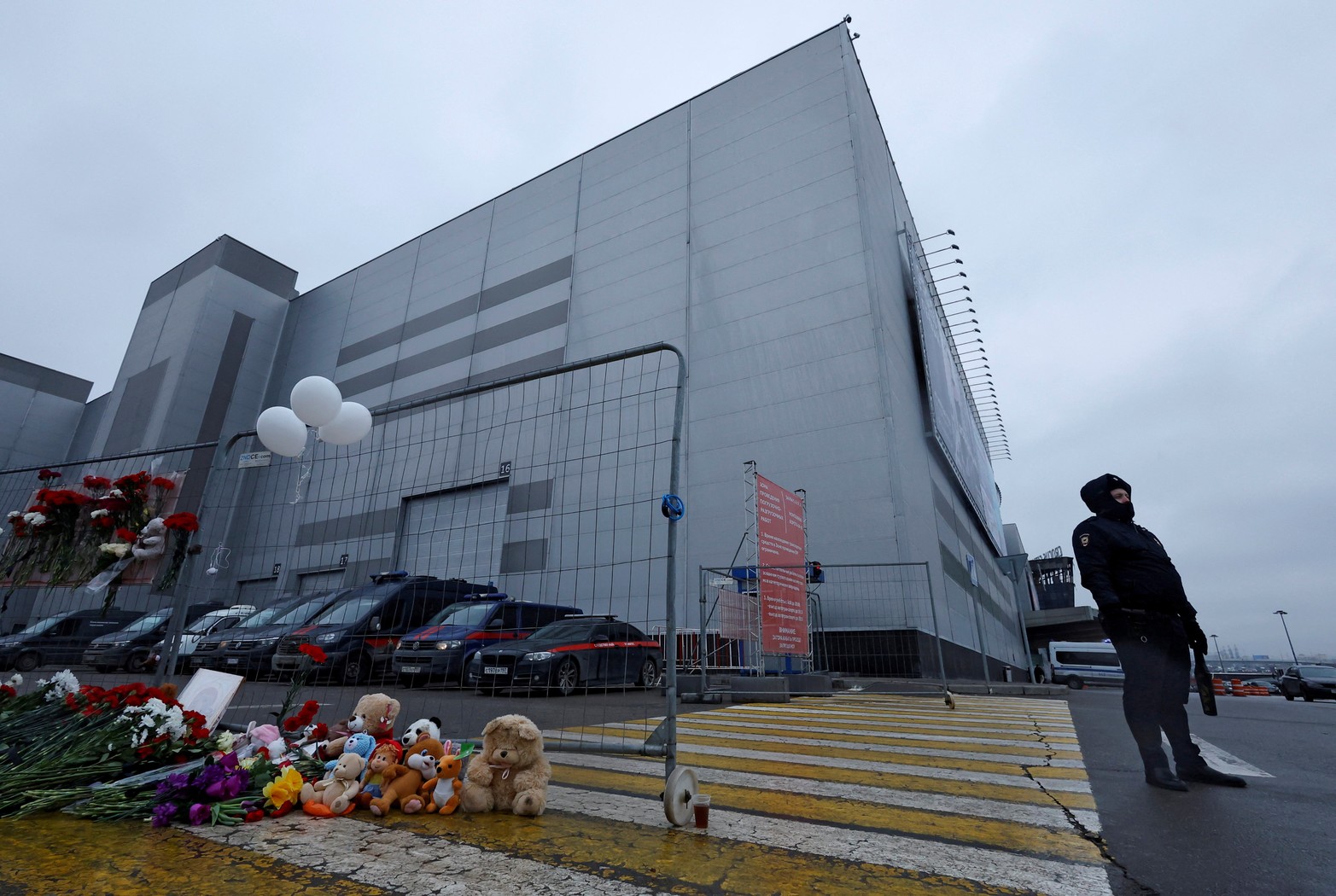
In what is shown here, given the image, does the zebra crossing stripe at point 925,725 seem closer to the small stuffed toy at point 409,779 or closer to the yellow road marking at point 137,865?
the small stuffed toy at point 409,779

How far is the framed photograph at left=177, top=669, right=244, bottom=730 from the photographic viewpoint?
141 inches

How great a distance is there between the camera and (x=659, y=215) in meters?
20.4

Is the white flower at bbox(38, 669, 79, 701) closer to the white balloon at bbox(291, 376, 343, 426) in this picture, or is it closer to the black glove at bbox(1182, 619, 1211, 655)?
the white balloon at bbox(291, 376, 343, 426)

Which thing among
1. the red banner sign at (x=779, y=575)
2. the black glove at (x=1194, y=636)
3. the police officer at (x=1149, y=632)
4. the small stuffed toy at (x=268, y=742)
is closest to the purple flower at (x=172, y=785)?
the small stuffed toy at (x=268, y=742)

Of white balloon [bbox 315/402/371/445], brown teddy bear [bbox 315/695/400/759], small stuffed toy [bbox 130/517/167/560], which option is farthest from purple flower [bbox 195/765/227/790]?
white balloon [bbox 315/402/371/445]

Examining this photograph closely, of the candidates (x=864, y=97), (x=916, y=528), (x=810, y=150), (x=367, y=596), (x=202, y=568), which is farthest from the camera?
(x=864, y=97)

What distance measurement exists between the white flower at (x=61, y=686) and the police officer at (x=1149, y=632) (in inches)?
246

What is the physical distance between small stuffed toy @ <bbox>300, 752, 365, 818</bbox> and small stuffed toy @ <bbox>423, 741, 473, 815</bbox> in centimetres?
32

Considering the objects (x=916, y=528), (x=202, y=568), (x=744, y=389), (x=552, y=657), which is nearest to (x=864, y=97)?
(x=744, y=389)

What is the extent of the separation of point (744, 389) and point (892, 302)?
228 inches

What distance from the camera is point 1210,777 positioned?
10.7 feet

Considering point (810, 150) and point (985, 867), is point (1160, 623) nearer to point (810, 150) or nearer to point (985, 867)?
point (985, 867)

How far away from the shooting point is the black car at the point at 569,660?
8.08 metres

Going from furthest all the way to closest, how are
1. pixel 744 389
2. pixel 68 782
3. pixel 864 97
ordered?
pixel 864 97 < pixel 744 389 < pixel 68 782
